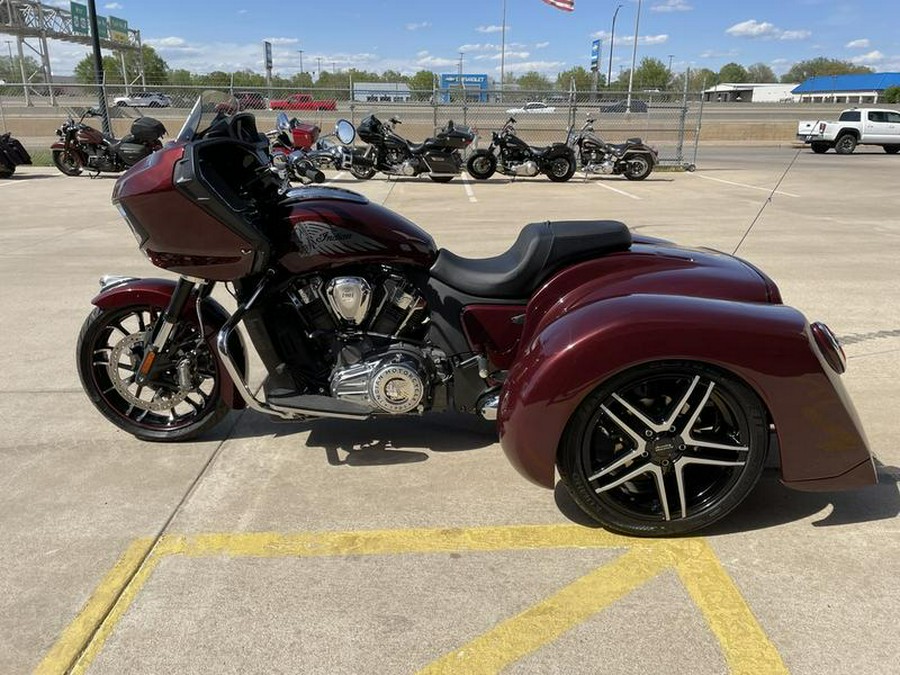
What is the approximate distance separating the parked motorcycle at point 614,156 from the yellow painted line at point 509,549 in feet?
47.4

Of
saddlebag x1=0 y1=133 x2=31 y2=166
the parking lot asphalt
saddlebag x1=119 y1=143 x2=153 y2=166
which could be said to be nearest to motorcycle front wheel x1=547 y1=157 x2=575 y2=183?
saddlebag x1=0 y1=133 x2=31 y2=166

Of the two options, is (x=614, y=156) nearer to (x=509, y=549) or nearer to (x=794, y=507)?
(x=794, y=507)

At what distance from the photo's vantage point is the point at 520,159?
15648mm

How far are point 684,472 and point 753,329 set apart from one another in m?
0.67

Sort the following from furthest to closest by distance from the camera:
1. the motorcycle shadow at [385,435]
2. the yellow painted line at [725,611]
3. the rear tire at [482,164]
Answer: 1. the rear tire at [482,164]
2. the motorcycle shadow at [385,435]
3. the yellow painted line at [725,611]

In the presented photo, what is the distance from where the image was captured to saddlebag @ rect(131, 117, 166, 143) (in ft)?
12.8

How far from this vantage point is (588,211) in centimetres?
1129

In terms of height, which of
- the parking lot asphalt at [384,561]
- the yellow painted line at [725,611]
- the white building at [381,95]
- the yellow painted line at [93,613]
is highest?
the white building at [381,95]

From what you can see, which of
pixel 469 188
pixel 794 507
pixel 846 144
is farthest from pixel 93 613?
pixel 846 144

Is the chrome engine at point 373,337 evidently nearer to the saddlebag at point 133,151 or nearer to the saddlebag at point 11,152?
the saddlebag at point 133,151

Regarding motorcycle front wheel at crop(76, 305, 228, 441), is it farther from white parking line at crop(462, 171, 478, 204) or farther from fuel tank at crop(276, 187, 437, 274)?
white parking line at crop(462, 171, 478, 204)

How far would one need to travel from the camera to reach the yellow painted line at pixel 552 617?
2.14 meters

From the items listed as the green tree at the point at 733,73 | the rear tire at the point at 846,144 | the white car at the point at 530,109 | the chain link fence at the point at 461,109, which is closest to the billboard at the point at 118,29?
the chain link fence at the point at 461,109

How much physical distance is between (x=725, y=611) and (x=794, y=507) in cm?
83
